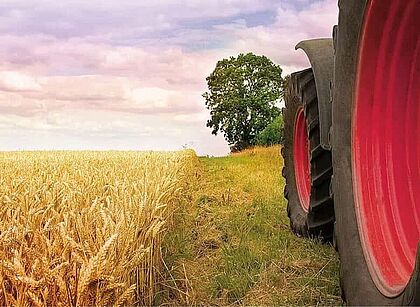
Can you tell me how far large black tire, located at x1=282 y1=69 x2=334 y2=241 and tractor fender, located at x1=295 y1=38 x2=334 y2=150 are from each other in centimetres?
25

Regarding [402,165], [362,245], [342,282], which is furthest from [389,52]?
[342,282]

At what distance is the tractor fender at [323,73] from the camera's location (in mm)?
3463

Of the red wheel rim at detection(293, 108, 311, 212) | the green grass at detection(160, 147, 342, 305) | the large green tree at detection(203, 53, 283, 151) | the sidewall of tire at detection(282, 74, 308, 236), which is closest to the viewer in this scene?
the green grass at detection(160, 147, 342, 305)

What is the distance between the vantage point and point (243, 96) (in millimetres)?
31828

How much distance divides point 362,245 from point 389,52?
785mm

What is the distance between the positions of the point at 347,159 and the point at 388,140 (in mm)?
214

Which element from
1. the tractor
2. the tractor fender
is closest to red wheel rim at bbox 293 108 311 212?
the tractor fender

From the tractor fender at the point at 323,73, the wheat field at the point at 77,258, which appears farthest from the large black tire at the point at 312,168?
the wheat field at the point at 77,258

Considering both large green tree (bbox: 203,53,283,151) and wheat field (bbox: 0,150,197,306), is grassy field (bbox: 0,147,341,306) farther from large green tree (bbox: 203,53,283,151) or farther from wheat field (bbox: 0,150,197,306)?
large green tree (bbox: 203,53,283,151)

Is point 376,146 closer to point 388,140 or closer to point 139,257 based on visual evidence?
point 388,140

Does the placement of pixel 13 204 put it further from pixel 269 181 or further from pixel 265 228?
pixel 269 181

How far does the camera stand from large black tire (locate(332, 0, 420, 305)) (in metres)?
2.39

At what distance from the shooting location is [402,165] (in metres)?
2.43

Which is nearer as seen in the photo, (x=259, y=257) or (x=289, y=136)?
(x=259, y=257)
